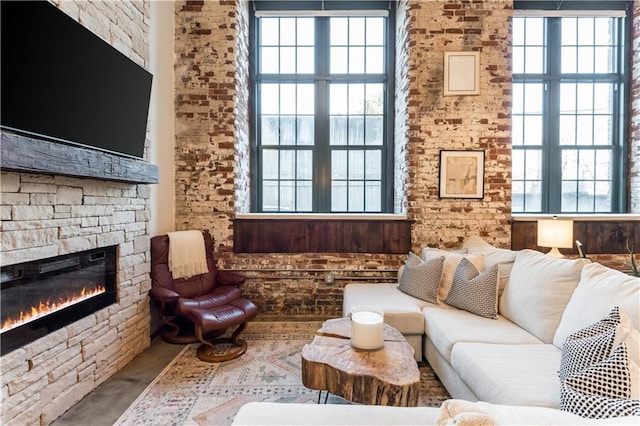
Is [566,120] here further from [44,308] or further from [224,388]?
[44,308]

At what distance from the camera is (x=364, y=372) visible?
159cm

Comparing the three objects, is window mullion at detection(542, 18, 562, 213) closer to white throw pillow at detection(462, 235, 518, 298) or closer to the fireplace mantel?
white throw pillow at detection(462, 235, 518, 298)

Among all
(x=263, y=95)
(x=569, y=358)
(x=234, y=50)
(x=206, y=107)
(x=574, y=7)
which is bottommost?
(x=569, y=358)

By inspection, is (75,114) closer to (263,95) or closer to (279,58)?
(263,95)

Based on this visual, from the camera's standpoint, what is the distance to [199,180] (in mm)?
3529

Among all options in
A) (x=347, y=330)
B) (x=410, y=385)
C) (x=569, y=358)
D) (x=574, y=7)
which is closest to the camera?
(x=569, y=358)

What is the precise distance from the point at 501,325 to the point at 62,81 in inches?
128

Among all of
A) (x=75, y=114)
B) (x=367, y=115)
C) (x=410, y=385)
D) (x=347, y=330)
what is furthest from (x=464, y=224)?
(x=75, y=114)

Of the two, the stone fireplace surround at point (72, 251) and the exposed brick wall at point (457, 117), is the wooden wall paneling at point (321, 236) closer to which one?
the exposed brick wall at point (457, 117)

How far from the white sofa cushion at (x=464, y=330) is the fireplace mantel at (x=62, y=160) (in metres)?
2.56

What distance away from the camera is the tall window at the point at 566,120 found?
4.04 meters

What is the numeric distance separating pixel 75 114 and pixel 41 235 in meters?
0.75

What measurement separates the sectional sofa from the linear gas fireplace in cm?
144

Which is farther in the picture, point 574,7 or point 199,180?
point 574,7
